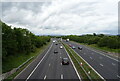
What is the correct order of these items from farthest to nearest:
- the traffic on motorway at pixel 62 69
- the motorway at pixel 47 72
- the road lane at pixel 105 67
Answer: the road lane at pixel 105 67
the traffic on motorway at pixel 62 69
the motorway at pixel 47 72

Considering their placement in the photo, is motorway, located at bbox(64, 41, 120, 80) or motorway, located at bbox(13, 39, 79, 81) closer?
motorway, located at bbox(13, 39, 79, 81)

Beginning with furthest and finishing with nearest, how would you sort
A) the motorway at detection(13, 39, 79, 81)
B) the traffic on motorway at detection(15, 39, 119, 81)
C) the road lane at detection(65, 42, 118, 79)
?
the road lane at detection(65, 42, 118, 79), the traffic on motorway at detection(15, 39, 119, 81), the motorway at detection(13, 39, 79, 81)

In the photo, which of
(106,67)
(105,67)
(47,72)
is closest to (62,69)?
(47,72)

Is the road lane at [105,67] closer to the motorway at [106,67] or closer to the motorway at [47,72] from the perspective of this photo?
the motorway at [106,67]

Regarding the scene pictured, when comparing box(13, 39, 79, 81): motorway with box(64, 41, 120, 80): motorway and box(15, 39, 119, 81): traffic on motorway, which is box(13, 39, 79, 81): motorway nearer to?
box(15, 39, 119, 81): traffic on motorway

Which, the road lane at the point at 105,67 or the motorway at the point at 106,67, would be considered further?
the road lane at the point at 105,67

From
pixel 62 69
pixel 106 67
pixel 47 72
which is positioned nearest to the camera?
pixel 47 72

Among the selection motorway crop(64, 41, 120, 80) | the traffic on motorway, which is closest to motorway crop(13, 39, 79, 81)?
the traffic on motorway

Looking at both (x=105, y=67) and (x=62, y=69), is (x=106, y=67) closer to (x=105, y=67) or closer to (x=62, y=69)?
(x=105, y=67)

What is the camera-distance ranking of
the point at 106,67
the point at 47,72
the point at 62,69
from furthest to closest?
the point at 106,67
the point at 62,69
the point at 47,72

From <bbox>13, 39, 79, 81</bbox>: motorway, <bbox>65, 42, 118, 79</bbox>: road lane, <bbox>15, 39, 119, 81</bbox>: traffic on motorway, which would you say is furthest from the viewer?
<bbox>65, 42, 118, 79</bbox>: road lane

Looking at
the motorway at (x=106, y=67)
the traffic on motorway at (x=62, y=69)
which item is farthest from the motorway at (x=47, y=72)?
the motorway at (x=106, y=67)

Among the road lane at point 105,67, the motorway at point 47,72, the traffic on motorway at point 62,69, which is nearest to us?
the motorway at point 47,72

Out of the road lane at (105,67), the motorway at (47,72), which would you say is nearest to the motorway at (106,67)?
the road lane at (105,67)
